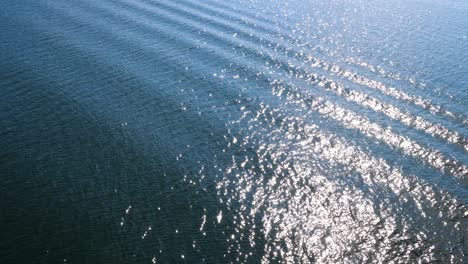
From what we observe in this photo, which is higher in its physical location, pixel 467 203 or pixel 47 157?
pixel 467 203

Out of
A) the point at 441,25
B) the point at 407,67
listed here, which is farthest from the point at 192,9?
the point at 441,25

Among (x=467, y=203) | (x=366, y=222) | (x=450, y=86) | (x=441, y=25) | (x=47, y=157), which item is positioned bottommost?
(x=47, y=157)

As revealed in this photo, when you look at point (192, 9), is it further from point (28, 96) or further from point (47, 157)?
Answer: point (47, 157)

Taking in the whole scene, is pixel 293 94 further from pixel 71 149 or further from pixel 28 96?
pixel 28 96

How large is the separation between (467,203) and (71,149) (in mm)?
19473

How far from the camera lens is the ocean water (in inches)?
658

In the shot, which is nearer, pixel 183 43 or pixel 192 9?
pixel 183 43

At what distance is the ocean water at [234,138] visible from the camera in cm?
1672

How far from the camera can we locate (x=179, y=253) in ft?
52.8

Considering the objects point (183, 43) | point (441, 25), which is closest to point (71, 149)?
Result: point (183, 43)

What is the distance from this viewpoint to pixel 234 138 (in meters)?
22.3

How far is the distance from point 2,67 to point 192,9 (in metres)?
16.1

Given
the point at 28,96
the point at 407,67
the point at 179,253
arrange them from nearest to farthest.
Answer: the point at 179,253, the point at 28,96, the point at 407,67

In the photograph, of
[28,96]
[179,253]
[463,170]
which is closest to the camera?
[179,253]
